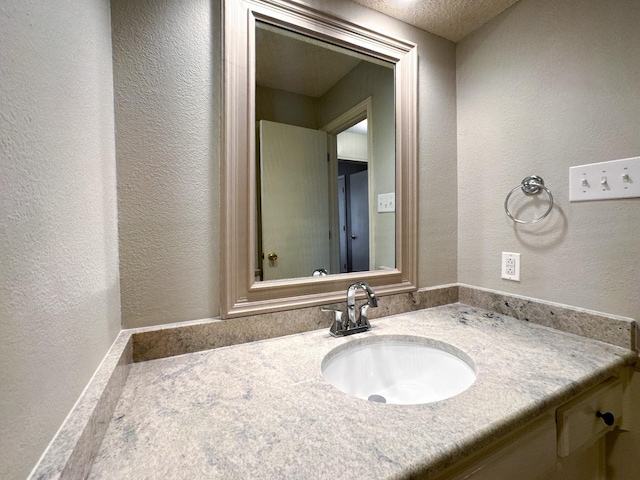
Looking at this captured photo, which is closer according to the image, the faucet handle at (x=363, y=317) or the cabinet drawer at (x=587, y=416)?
the cabinet drawer at (x=587, y=416)

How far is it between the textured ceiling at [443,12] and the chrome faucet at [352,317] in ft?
→ 3.33

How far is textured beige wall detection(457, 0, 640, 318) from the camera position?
0.82 meters

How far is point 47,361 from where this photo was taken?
38 centimetres

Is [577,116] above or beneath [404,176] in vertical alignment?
above

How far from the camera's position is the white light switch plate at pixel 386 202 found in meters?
1.17

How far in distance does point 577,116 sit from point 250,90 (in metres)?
1.01

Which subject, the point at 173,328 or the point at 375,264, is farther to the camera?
the point at 375,264

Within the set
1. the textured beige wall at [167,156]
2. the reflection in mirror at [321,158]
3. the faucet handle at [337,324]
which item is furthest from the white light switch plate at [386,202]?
the textured beige wall at [167,156]

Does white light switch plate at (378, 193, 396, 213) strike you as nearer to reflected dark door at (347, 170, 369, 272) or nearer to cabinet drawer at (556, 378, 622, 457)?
reflected dark door at (347, 170, 369, 272)

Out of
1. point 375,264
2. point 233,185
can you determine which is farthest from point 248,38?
point 375,264

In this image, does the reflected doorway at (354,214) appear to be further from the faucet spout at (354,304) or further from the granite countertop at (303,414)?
the granite countertop at (303,414)

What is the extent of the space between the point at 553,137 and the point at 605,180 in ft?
0.70

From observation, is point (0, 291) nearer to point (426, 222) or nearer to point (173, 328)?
point (173, 328)

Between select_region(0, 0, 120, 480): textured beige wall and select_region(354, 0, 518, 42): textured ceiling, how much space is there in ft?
3.11
